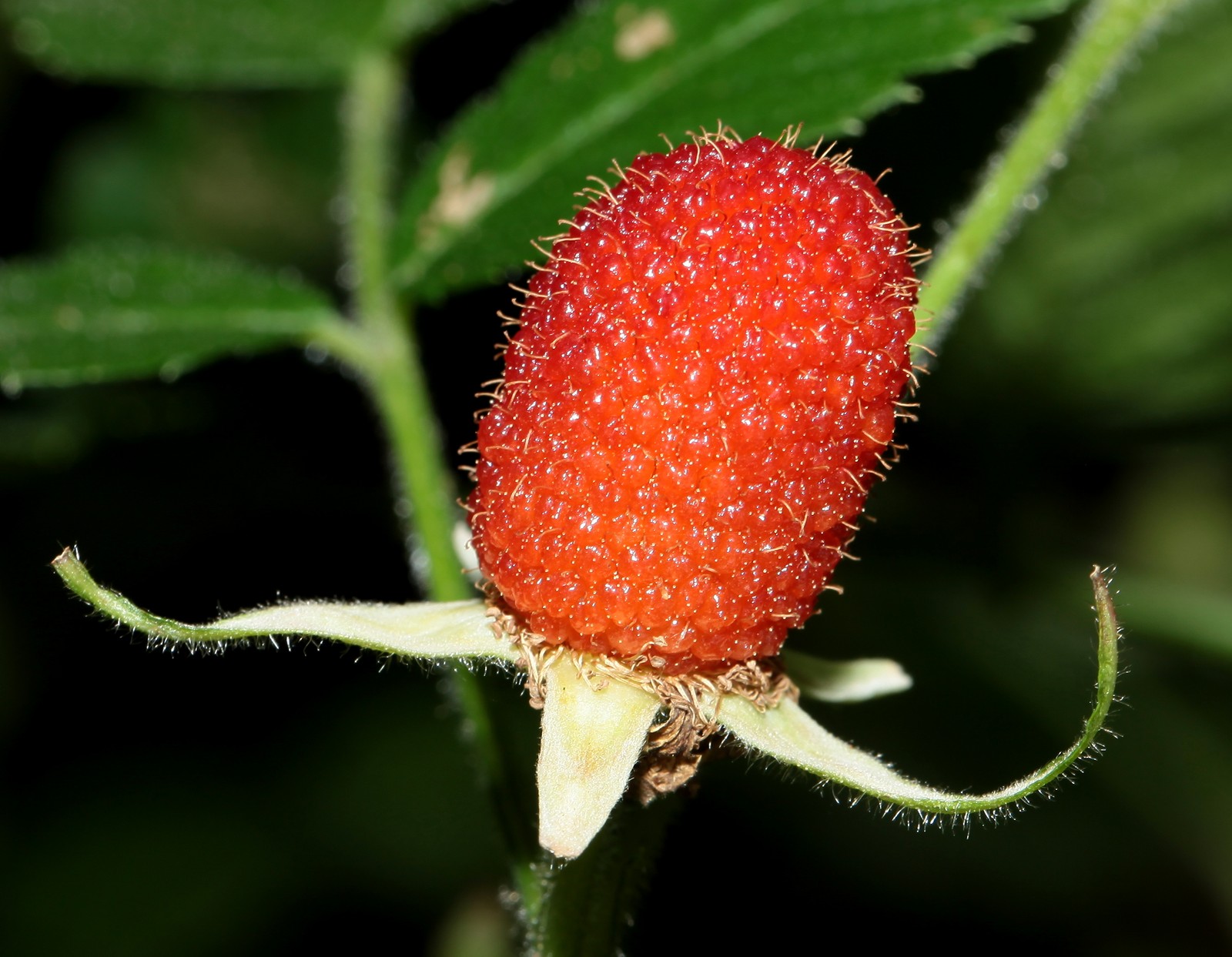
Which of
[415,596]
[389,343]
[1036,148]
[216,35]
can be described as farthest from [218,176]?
[1036,148]

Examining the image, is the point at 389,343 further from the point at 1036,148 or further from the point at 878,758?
the point at 878,758

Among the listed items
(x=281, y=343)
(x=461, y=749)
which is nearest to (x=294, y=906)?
(x=461, y=749)

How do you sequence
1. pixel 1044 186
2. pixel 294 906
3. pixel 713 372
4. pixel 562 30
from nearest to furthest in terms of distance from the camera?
Answer: pixel 713 372 → pixel 562 30 → pixel 1044 186 → pixel 294 906

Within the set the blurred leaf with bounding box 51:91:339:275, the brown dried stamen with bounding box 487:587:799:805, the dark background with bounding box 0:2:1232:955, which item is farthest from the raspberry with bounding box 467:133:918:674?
the blurred leaf with bounding box 51:91:339:275

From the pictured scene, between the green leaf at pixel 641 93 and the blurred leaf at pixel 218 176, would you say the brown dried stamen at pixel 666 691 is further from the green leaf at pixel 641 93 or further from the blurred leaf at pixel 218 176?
the blurred leaf at pixel 218 176

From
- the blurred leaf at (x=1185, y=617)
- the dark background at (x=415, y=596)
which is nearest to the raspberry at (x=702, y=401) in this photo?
the blurred leaf at (x=1185, y=617)

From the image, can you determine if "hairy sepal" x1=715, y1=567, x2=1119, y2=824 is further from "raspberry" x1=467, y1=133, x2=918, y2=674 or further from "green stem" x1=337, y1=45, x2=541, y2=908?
"green stem" x1=337, y1=45, x2=541, y2=908

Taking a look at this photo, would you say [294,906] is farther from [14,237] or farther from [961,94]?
[961,94]
